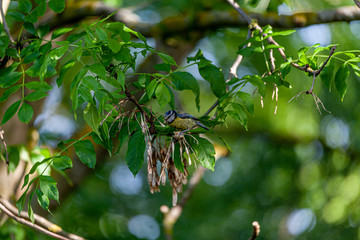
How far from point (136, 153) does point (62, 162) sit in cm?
31

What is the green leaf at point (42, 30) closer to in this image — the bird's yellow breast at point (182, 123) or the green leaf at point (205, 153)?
the bird's yellow breast at point (182, 123)

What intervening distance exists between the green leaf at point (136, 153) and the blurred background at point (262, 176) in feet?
8.71

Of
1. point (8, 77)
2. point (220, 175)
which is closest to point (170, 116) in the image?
point (8, 77)

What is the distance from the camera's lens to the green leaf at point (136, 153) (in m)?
1.49

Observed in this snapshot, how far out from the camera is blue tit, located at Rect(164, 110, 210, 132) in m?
1.54

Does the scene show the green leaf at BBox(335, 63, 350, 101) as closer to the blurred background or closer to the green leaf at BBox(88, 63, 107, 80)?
the green leaf at BBox(88, 63, 107, 80)

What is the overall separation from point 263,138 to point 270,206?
0.88 meters

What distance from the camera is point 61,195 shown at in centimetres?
351

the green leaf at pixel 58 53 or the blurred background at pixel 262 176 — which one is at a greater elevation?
the green leaf at pixel 58 53

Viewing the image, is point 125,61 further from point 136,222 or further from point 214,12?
point 136,222

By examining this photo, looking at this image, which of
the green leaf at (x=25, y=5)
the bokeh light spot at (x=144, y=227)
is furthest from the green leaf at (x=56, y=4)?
the bokeh light spot at (x=144, y=227)

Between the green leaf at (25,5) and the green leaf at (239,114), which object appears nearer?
the green leaf at (239,114)

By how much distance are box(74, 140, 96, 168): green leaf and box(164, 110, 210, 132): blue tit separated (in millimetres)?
271

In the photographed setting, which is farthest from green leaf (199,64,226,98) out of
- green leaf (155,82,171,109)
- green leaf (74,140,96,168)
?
green leaf (74,140,96,168)
